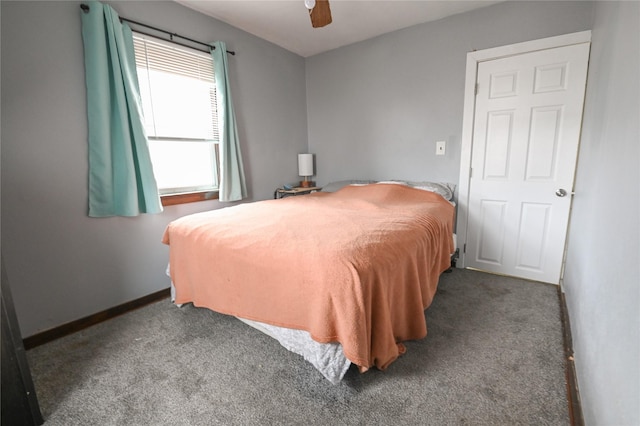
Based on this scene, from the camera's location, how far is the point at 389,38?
2924mm

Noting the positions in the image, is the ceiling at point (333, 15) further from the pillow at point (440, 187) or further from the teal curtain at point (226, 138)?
the pillow at point (440, 187)

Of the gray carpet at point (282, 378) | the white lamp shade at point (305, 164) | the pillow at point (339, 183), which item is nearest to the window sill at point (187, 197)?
the gray carpet at point (282, 378)

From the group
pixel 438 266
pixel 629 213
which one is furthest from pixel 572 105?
pixel 629 213

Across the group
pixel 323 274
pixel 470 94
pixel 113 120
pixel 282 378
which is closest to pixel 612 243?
pixel 323 274

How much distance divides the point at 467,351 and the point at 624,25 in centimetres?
166

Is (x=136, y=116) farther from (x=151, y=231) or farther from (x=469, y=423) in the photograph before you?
(x=469, y=423)

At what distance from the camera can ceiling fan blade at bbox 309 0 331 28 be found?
5.41 ft

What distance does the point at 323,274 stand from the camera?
121 centimetres

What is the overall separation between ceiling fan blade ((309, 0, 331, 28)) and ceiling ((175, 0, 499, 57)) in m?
0.74

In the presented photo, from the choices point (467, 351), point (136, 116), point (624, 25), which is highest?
point (624, 25)

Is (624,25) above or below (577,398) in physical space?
above

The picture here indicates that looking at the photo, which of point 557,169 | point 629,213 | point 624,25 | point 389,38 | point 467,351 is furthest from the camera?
point 389,38

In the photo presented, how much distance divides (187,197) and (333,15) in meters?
2.11

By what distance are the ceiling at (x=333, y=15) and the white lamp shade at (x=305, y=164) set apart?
4.13ft
